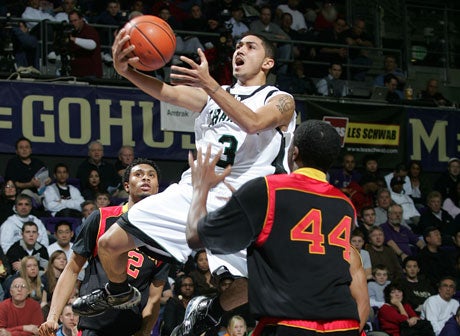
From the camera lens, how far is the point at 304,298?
472 cm

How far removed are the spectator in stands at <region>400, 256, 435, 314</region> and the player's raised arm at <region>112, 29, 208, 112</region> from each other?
7.42 metres

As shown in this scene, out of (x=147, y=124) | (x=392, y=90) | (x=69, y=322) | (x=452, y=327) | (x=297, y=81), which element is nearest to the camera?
(x=69, y=322)

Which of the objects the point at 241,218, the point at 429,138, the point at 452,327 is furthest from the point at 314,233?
the point at 429,138

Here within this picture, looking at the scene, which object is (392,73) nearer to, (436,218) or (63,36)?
(436,218)

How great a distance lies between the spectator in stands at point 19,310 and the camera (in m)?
10.2

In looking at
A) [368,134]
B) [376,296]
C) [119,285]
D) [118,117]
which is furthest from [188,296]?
[368,134]

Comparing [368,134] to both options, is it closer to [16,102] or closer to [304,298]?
[16,102]

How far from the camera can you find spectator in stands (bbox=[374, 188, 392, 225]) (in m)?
14.8

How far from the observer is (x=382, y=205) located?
14.8 metres

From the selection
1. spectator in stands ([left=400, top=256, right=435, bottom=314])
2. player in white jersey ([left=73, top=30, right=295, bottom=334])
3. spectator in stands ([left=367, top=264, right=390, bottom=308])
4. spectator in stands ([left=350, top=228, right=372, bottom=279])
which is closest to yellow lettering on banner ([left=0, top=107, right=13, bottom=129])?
spectator in stands ([left=350, top=228, right=372, bottom=279])

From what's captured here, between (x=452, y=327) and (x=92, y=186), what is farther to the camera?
(x=92, y=186)

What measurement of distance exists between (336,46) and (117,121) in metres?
4.76

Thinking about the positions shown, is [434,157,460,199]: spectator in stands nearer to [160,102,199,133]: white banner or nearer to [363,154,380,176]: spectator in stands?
[363,154,380,176]: spectator in stands

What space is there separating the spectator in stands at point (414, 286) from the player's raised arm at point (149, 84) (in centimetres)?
742
